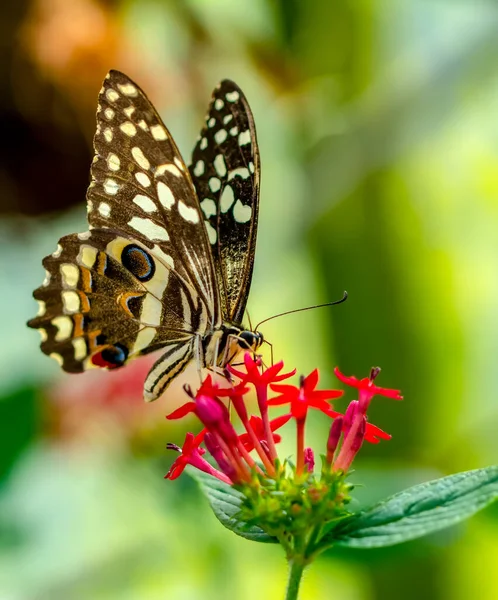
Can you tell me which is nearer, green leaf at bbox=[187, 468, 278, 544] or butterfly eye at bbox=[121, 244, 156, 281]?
green leaf at bbox=[187, 468, 278, 544]

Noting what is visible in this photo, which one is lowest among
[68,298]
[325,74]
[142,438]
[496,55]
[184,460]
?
[142,438]

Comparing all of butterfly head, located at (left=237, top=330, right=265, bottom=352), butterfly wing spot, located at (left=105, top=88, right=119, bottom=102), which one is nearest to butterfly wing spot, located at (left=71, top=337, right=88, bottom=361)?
butterfly head, located at (left=237, top=330, right=265, bottom=352)

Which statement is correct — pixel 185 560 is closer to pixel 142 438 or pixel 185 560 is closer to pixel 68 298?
pixel 142 438

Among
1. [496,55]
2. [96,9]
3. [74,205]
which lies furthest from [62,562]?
[496,55]

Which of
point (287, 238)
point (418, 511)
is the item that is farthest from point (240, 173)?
point (287, 238)

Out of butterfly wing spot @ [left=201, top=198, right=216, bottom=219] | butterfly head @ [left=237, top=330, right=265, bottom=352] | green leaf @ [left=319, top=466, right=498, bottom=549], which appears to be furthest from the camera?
butterfly wing spot @ [left=201, top=198, right=216, bottom=219]

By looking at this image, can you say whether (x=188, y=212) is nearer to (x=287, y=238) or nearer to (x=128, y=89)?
(x=128, y=89)

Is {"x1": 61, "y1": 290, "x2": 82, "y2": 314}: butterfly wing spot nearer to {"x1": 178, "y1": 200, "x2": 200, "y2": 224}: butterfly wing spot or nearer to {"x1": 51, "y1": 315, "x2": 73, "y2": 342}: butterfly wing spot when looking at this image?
{"x1": 51, "y1": 315, "x2": 73, "y2": 342}: butterfly wing spot
